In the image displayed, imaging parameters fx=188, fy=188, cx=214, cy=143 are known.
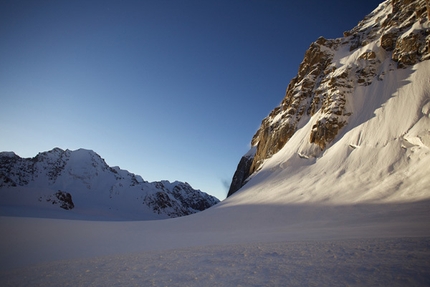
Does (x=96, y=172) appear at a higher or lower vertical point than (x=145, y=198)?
higher

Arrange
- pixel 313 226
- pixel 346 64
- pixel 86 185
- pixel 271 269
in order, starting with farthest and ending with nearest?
pixel 86 185
pixel 346 64
pixel 313 226
pixel 271 269

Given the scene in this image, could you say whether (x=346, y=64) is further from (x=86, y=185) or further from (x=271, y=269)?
(x=86, y=185)

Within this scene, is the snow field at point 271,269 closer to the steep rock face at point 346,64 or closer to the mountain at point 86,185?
the steep rock face at point 346,64

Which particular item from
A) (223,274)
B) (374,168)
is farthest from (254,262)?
(374,168)

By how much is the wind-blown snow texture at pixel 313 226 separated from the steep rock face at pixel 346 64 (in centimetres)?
31

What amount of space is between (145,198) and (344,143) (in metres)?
114

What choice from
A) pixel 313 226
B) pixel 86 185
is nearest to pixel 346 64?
pixel 313 226

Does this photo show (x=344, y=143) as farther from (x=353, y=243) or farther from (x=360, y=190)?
(x=353, y=243)

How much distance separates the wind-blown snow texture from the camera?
4.34 m

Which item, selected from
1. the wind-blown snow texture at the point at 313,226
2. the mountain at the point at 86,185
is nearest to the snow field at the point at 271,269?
the wind-blown snow texture at the point at 313,226

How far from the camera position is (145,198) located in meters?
115

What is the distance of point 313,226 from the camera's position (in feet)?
37.6

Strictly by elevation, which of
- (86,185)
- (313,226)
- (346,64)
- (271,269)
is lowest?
(313,226)

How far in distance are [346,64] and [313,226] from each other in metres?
33.1
